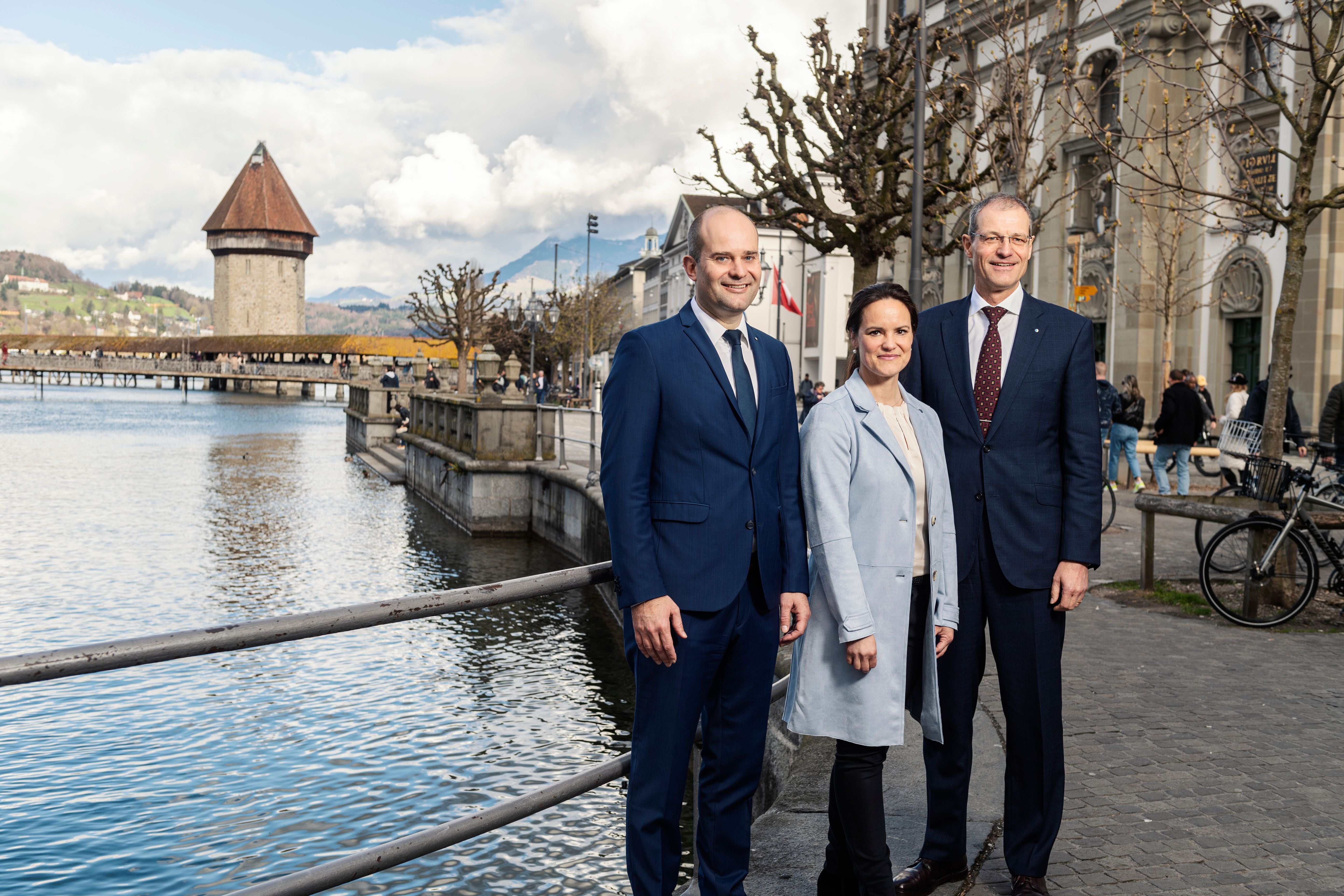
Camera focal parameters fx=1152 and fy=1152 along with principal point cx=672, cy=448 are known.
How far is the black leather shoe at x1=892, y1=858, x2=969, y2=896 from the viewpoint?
→ 10.8 feet

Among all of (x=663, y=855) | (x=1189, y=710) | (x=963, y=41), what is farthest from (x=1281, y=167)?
(x=663, y=855)

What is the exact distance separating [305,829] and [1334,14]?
8447 mm

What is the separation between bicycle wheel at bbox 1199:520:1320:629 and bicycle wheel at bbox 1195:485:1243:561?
1.94 ft

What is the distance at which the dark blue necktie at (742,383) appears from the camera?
3.05 m

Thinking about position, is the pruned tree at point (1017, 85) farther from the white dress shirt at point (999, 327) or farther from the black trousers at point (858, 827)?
the black trousers at point (858, 827)

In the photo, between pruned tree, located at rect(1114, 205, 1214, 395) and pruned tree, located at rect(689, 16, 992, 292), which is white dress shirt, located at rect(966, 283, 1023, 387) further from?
pruned tree, located at rect(1114, 205, 1214, 395)

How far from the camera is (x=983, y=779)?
4332mm

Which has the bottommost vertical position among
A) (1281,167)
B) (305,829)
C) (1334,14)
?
(305,829)

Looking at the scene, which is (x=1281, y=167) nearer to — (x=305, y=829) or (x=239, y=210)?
(x=305, y=829)

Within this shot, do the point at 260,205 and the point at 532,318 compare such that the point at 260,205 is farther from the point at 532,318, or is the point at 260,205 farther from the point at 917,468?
the point at 917,468

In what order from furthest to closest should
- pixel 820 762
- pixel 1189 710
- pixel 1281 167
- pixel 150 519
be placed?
pixel 1281 167
pixel 150 519
pixel 1189 710
pixel 820 762

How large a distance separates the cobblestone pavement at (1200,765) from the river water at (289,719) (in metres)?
2.68

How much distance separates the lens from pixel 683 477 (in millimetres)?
2984

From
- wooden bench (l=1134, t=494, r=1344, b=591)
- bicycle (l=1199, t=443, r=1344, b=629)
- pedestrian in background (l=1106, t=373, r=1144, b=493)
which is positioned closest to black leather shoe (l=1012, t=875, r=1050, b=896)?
bicycle (l=1199, t=443, r=1344, b=629)
